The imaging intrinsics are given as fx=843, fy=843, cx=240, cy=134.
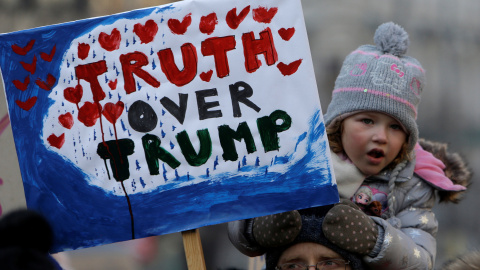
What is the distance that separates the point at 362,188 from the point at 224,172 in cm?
62

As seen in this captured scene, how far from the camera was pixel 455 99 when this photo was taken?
5.30m

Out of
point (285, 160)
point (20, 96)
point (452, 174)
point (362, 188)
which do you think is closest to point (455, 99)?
point (452, 174)

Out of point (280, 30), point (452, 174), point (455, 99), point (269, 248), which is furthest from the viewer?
point (455, 99)

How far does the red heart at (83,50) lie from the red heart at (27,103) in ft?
0.67

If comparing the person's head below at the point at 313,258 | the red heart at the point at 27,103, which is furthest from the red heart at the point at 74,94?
the person's head below at the point at 313,258

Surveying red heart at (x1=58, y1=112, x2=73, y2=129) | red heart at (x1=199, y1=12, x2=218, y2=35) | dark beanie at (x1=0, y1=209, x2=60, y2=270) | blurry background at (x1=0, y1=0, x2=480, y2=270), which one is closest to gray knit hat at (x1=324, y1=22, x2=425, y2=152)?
red heart at (x1=199, y1=12, x2=218, y2=35)

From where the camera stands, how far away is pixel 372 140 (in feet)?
9.96

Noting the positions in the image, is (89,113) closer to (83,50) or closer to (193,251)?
(83,50)

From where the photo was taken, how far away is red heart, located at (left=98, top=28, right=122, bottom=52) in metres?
2.74

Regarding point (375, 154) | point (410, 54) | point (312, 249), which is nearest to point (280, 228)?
point (312, 249)

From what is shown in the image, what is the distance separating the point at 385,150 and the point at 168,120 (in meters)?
0.83

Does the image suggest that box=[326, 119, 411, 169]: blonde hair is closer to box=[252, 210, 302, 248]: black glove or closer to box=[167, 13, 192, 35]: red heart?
box=[252, 210, 302, 248]: black glove

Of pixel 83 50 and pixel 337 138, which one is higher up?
pixel 83 50

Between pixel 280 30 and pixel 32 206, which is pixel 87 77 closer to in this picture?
pixel 32 206
